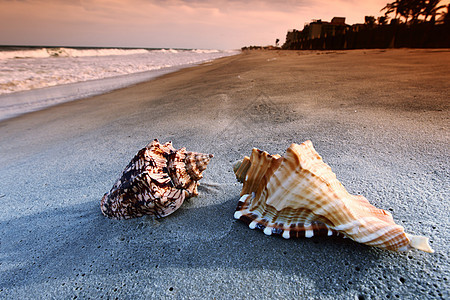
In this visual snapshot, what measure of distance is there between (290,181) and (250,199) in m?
0.39

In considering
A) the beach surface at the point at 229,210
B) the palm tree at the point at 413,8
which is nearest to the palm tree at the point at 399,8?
the palm tree at the point at 413,8

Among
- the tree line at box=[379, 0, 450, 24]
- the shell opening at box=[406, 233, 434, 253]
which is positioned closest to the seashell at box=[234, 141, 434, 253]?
the shell opening at box=[406, 233, 434, 253]

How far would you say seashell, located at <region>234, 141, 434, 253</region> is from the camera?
118 centimetres

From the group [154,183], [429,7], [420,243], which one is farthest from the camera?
A: [429,7]

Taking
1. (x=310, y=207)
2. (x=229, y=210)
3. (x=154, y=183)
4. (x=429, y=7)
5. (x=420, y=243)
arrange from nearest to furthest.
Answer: (x=420, y=243)
(x=310, y=207)
(x=154, y=183)
(x=229, y=210)
(x=429, y=7)

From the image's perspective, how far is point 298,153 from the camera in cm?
135

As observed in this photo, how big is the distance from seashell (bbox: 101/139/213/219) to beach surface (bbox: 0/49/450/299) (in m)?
0.10

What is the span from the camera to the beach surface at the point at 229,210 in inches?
48.3

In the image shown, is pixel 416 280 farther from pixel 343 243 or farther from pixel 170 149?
pixel 170 149

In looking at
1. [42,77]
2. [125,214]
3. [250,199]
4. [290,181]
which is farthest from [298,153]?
[42,77]

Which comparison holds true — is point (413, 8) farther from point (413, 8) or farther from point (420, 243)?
point (420, 243)

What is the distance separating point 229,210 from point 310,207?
0.69m

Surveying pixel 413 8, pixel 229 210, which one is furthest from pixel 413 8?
pixel 229 210

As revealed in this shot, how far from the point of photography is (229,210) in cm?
183
